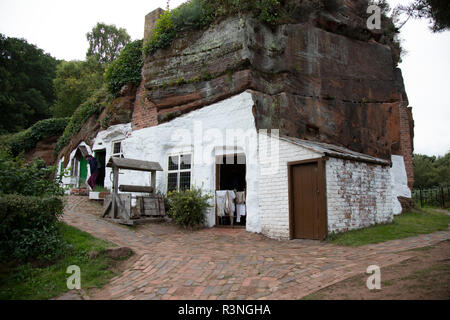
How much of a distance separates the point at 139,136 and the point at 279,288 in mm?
10360

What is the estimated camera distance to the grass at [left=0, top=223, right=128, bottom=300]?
4852mm

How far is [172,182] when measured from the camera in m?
12.3

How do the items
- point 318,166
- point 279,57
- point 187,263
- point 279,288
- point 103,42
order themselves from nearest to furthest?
point 279,288 → point 187,263 → point 318,166 → point 279,57 → point 103,42

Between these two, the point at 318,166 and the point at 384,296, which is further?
the point at 318,166

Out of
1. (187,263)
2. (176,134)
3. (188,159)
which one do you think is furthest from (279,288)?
(176,134)

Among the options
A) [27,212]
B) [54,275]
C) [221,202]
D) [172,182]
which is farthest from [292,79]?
[54,275]

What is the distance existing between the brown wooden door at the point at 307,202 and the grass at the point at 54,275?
495 centimetres

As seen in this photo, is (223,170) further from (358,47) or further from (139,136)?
(358,47)

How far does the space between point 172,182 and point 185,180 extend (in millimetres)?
702

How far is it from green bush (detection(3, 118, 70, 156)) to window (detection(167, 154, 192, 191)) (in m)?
12.2

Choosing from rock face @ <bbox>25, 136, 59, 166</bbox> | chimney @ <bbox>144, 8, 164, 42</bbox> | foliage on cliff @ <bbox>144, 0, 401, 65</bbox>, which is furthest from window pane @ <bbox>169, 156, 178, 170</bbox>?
rock face @ <bbox>25, 136, 59, 166</bbox>

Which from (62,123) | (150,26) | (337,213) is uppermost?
(150,26)

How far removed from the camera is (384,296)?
374 centimetres

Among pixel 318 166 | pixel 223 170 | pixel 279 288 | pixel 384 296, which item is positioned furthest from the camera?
pixel 223 170
